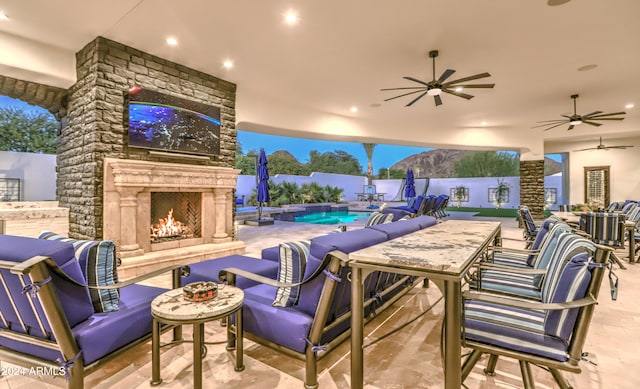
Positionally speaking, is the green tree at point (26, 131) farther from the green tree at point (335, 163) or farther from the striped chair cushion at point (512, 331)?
the green tree at point (335, 163)

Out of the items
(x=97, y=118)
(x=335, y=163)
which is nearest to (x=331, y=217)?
(x=97, y=118)

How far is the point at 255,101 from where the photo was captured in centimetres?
630

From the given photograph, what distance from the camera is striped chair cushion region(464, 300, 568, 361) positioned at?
4.58 ft

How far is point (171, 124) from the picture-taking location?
4.51 m

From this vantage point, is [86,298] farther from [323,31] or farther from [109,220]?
[323,31]

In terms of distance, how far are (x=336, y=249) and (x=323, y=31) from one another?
3108 mm

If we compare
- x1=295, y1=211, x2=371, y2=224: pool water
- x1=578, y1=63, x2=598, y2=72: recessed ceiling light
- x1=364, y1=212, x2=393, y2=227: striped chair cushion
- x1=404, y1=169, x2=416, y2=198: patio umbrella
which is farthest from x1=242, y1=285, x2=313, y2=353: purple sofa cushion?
x1=404, y1=169, x2=416, y2=198: patio umbrella

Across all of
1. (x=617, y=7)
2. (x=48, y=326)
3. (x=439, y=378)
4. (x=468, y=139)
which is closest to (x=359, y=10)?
(x=617, y=7)

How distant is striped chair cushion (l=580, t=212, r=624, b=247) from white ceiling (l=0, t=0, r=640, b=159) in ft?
7.53

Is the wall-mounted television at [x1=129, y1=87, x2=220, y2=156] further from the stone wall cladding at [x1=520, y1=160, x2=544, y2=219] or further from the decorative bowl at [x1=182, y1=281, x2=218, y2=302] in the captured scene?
the stone wall cladding at [x1=520, y1=160, x2=544, y2=219]

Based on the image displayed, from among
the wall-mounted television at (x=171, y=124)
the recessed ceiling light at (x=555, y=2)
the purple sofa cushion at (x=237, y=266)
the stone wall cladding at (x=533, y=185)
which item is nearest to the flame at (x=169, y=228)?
the wall-mounted television at (x=171, y=124)

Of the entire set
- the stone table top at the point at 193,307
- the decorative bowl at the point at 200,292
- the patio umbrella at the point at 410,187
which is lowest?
the stone table top at the point at 193,307

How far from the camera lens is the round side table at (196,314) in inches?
60.5

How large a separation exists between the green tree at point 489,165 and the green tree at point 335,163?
10.3 meters
